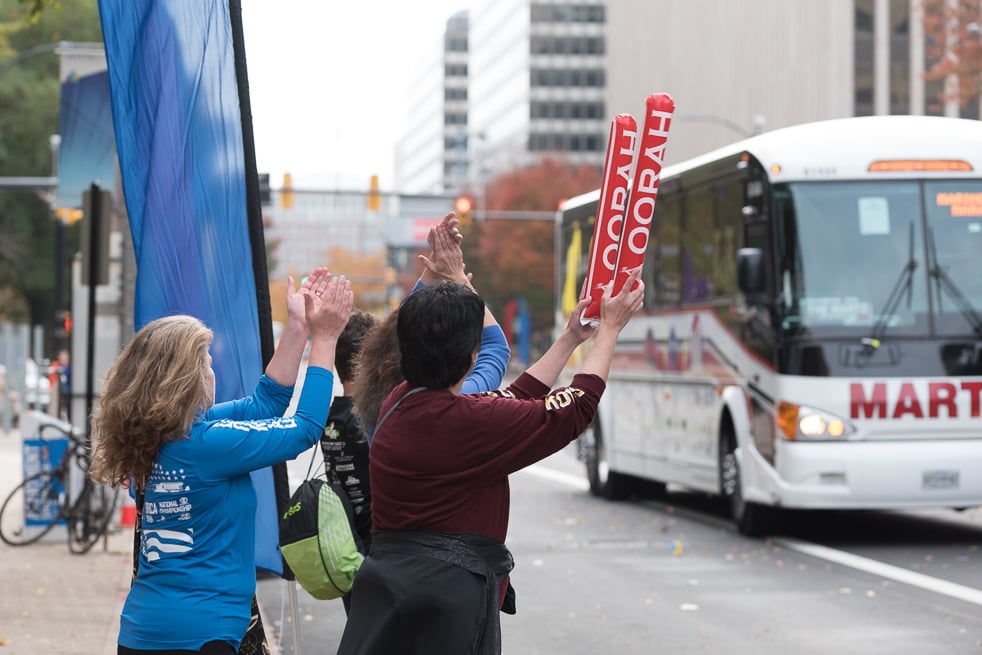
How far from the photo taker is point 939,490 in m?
13.6

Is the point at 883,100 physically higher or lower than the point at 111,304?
higher

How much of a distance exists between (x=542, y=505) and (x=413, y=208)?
117m

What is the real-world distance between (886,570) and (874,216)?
317cm

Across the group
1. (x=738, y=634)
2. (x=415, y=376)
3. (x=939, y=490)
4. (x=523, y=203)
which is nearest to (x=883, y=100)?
(x=523, y=203)

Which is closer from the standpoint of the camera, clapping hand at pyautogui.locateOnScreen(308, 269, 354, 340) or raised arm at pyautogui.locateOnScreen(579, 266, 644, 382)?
raised arm at pyautogui.locateOnScreen(579, 266, 644, 382)

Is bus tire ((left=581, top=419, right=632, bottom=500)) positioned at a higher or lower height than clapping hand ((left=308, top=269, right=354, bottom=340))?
lower

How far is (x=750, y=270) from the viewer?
13891 millimetres

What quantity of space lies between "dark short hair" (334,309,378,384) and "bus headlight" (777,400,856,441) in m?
8.12

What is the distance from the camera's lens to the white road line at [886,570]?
1128 cm

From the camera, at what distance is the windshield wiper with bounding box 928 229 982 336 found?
13945mm

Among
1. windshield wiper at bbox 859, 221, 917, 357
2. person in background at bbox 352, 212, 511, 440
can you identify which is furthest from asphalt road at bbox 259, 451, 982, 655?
person in background at bbox 352, 212, 511, 440

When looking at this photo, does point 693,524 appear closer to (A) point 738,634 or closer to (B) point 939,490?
(B) point 939,490

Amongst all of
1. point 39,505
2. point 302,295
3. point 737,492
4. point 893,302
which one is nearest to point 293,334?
point 302,295

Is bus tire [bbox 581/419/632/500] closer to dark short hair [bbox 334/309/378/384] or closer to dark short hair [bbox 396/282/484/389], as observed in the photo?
dark short hair [bbox 334/309/378/384]
